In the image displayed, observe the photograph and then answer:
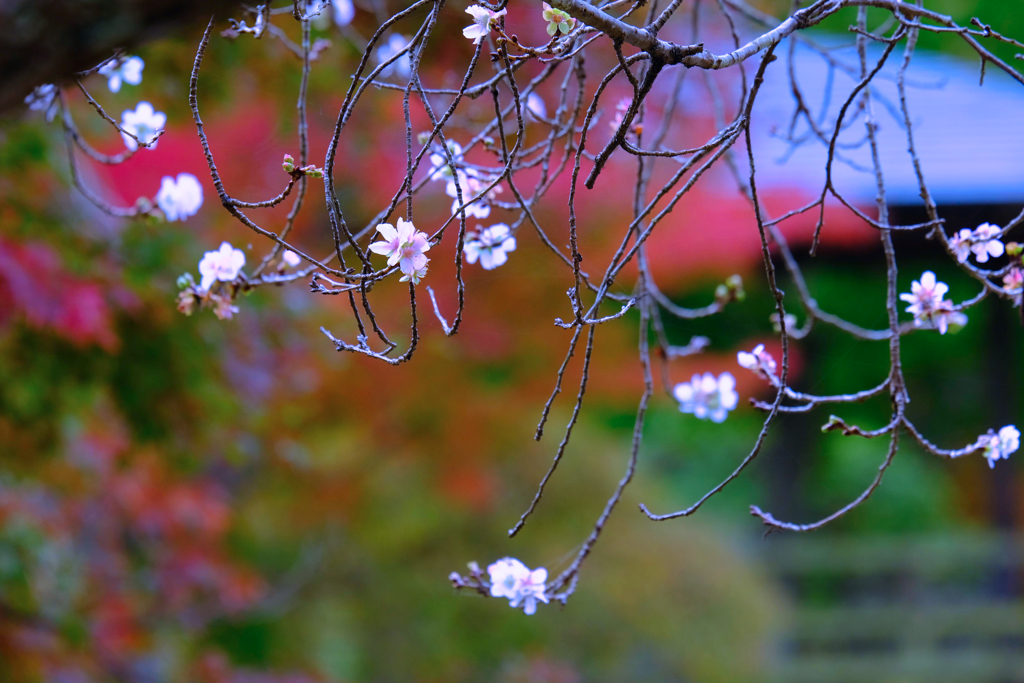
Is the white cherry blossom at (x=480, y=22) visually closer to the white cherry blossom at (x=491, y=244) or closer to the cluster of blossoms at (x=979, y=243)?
the white cherry blossom at (x=491, y=244)

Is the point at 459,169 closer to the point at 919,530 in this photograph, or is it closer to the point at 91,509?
the point at 91,509

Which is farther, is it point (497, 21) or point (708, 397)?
point (708, 397)

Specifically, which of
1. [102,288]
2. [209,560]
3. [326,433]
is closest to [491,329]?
[326,433]

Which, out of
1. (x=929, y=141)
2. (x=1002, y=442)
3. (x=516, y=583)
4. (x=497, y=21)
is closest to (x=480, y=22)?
(x=497, y=21)

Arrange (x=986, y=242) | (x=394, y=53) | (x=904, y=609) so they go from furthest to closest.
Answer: (x=904, y=609), (x=394, y=53), (x=986, y=242)

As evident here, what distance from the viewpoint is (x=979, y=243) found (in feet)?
2.35

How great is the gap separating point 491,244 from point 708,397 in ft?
1.17

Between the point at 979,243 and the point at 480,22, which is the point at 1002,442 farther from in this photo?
the point at 480,22

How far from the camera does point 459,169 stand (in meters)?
0.81

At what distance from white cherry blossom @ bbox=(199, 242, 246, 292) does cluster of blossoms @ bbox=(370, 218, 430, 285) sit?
0.24 meters

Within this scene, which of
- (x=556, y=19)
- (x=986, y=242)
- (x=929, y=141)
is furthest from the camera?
(x=929, y=141)

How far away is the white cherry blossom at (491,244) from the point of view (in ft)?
2.53

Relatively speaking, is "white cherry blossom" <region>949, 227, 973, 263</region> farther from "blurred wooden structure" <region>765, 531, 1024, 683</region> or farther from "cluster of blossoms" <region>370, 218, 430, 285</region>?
"blurred wooden structure" <region>765, 531, 1024, 683</region>

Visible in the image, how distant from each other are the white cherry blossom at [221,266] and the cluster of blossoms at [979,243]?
0.68 meters
